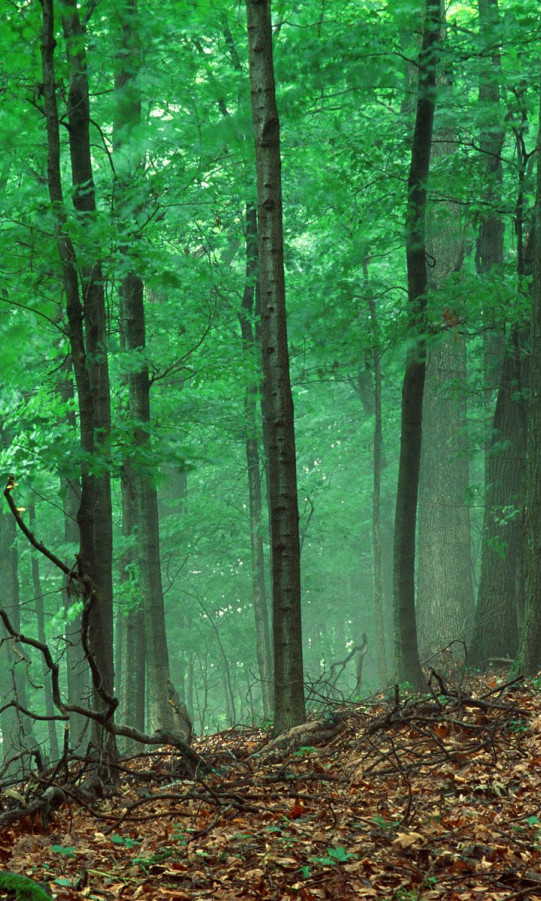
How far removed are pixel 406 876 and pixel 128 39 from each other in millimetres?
8544

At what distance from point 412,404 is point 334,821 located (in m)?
6.43

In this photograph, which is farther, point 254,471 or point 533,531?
point 254,471

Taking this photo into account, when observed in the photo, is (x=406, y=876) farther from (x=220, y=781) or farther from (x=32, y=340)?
(x=32, y=340)

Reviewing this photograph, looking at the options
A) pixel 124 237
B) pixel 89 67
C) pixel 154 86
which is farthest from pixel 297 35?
pixel 124 237

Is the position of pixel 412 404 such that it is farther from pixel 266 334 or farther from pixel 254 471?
pixel 254 471

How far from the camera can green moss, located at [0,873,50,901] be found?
3.60 meters

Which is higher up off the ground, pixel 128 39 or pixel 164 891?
pixel 128 39

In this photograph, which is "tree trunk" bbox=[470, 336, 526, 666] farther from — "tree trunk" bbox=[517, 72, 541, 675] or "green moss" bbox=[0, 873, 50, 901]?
"green moss" bbox=[0, 873, 50, 901]

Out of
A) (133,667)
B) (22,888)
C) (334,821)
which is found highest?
(22,888)

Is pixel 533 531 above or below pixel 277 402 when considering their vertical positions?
below

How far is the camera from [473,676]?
1204 cm

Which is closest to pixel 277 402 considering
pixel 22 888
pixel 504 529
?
pixel 22 888

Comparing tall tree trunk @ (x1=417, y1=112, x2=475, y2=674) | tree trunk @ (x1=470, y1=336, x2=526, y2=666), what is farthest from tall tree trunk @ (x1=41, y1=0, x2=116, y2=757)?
tall tree trunk @ (x1=417, y1=112, x2=475, y2=674)

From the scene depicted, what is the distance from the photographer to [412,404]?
10742 millimetres
